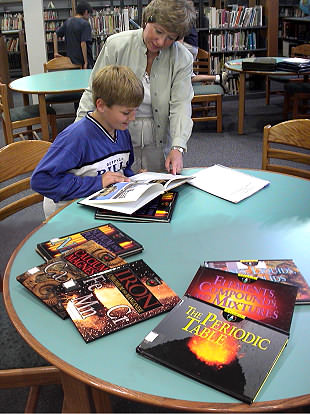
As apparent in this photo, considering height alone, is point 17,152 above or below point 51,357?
Answer: above

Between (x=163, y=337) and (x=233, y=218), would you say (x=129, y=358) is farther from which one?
(x=233, y=218)

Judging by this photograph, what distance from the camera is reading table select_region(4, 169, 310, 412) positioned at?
0.80 meters

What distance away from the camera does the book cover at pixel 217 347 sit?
0.81 m

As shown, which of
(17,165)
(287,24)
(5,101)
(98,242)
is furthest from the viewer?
(287,24)

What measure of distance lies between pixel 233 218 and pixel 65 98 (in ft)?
11.4

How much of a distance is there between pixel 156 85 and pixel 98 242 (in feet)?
3.33

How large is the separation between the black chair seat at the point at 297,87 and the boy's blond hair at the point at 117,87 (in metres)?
3.64

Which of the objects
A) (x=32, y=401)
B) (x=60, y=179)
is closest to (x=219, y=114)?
(x=60, y=179)

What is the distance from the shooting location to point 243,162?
4.07m

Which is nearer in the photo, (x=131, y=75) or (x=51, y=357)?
(x=51, y=357)

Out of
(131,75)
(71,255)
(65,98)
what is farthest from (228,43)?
(71,255)

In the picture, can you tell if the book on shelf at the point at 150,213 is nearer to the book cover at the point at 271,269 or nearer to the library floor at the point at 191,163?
the book cover at the point at 271,269

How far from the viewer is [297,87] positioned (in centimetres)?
486

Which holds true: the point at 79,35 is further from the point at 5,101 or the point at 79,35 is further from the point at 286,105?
the point at 286,105
